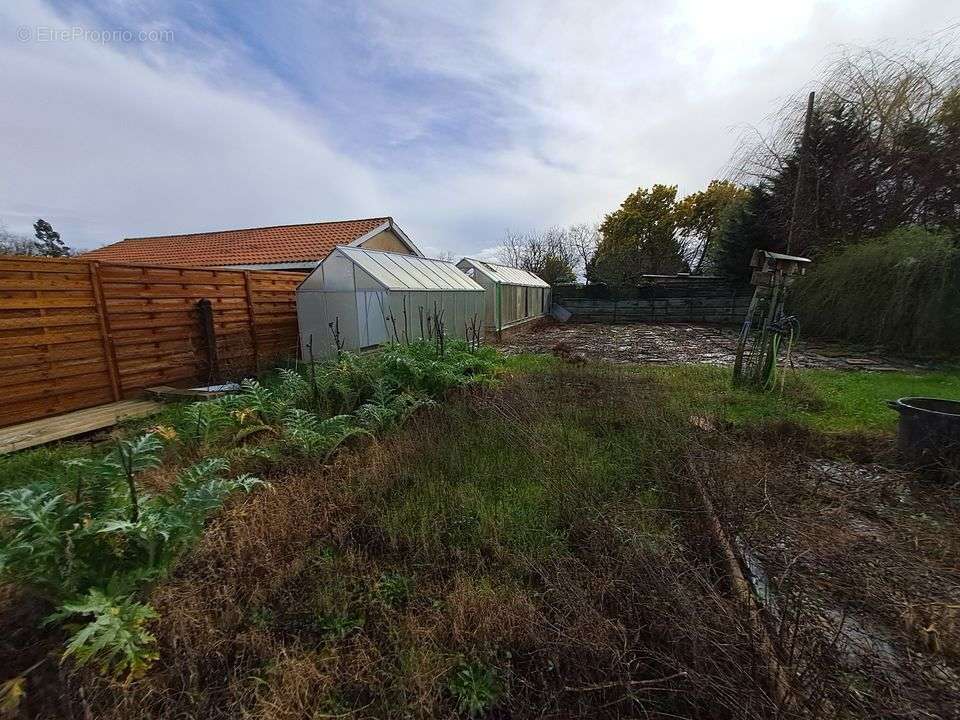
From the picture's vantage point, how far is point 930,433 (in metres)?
3.38

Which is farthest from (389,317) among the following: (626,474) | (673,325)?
(673,325)

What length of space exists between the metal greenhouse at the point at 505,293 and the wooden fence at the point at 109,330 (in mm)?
7926

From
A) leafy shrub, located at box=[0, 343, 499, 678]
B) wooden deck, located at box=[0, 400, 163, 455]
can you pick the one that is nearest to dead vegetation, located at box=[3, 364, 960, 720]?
leafy shrub, located at box=[0, 343, 499, 678]

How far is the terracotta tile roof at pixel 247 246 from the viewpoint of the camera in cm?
1436

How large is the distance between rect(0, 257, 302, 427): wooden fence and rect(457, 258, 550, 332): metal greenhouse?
26.0 ft

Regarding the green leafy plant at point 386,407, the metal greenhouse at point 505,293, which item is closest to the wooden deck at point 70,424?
the green leafy plant at point 386,407

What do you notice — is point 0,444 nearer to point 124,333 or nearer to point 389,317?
point 124,333

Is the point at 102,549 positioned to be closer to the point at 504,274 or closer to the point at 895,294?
the point at 895,294

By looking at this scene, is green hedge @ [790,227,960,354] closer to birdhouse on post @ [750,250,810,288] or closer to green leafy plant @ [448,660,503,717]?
birdhouse on post @ [750,250,810,288]

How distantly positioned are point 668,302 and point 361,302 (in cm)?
1710

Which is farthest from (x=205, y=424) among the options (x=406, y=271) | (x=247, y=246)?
(x=247, y=246)

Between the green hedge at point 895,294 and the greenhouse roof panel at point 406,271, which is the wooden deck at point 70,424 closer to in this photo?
the greenhouse roof panel at point 406,271

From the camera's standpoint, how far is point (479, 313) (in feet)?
42.5

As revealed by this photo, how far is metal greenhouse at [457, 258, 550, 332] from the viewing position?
14.8 m
